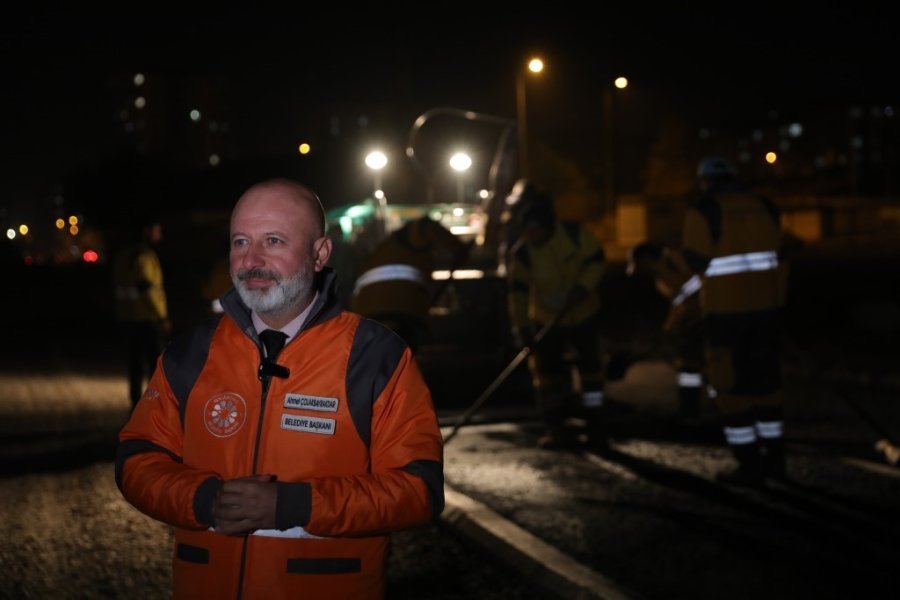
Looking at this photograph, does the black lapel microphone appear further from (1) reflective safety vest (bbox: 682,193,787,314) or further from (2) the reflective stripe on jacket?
(2) the reflective stripe on jacket

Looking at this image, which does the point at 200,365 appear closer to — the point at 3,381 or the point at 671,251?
the point at 671,251

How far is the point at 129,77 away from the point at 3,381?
17692 centimetres

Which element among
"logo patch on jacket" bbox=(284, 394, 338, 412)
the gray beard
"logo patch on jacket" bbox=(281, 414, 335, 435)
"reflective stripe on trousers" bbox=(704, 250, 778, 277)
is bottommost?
→ "logo patch on jacket" bbox=(281, 414, 335, 435)

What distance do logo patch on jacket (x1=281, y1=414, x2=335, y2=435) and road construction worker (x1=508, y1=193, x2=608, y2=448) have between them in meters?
6.21

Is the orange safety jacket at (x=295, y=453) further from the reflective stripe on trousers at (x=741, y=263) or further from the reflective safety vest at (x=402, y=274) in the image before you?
the reflective safety vest at (x=402, y=274)

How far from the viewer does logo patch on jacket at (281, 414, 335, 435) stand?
2.82 metres

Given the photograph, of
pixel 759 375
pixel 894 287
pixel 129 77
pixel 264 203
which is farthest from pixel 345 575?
pixel 129 77

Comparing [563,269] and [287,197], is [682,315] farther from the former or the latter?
[287,197]

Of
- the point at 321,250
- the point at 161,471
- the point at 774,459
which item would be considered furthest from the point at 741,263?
the point at 161,471

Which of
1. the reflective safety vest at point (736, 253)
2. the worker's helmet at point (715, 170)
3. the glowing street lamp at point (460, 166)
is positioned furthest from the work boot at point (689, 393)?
the glowing street lamp at point (460, 166)

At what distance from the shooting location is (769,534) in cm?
628

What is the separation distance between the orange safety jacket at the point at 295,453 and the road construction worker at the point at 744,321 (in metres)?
4.78

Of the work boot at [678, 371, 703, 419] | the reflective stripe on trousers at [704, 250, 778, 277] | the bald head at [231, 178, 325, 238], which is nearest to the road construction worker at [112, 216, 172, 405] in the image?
the work boot at [678, 371, 703, 419]

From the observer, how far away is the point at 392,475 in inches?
111
